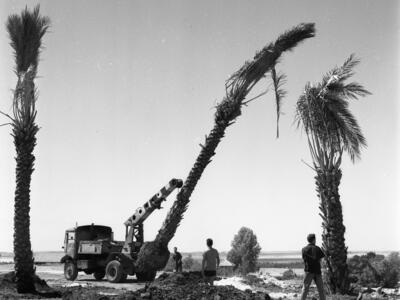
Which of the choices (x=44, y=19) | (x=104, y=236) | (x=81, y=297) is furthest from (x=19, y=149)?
(x=104, y=236)

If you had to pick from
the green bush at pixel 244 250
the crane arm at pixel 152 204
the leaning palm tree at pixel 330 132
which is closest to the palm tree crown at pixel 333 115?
the leaning palm tree at pixel 330 132

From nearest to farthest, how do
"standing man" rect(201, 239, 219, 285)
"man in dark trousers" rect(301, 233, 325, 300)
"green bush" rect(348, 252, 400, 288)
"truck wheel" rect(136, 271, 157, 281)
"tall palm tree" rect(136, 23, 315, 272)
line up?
"man in dark trousers" rect(301, 233, 325, 300), "standing man" rect(201, 239, 219, 285), "tall palm tree" rect(136, 23, 315, 272), "truck wheel" rect(136, 271, 157, 281), "green bush" rect(348, 252, 400, 288)

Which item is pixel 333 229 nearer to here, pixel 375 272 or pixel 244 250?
pixel 375 272

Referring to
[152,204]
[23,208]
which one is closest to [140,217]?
[152,204]

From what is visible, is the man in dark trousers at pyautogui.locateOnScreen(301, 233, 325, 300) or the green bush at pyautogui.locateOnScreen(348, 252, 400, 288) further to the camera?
the green bush at pyautogui.locateOnScreen(348, 252, 400, 288)

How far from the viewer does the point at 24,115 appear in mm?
15242

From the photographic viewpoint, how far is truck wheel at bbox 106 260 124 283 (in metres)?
19.2

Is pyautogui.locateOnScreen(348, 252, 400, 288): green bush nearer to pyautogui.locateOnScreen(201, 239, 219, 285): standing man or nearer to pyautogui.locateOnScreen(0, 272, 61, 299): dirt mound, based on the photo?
pyautogui.locateOnScreen(201, 239, 219, 285): standing man

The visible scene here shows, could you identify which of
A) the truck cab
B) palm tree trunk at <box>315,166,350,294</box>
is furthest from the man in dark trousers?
the truck cab

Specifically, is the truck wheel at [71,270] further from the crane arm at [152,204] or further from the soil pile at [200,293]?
the soil pile at [200,293]

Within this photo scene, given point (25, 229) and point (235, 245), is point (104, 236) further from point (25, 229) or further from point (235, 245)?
point (235, 245)

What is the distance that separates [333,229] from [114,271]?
9719 mm

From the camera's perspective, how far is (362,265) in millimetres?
21172

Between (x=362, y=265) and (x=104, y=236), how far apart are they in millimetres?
12255
